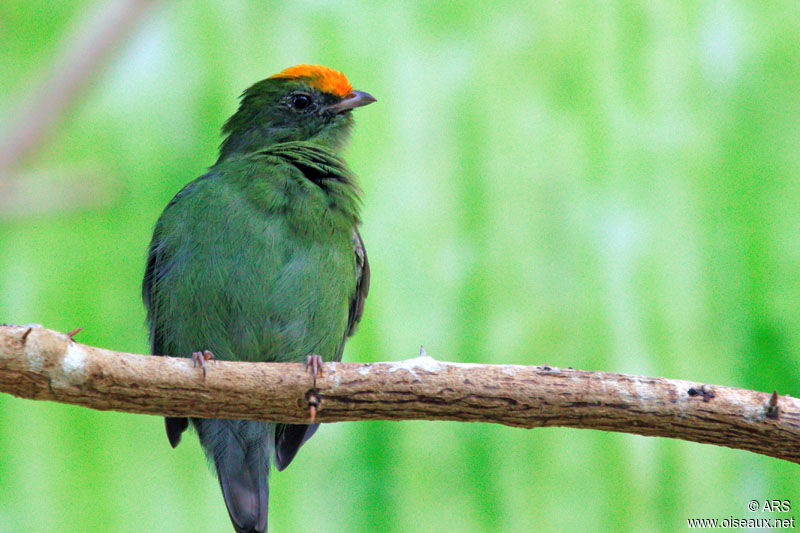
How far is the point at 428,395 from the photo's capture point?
9.24 ft

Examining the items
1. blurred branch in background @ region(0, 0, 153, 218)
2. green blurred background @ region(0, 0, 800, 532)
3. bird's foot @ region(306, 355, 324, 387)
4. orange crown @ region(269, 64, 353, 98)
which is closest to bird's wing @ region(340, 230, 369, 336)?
green blurred background @ region(0, 0, 800, 532)

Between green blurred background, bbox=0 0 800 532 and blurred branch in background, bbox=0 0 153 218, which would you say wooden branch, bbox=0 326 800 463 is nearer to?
blurred branch in background, bbox=0 0 153 218

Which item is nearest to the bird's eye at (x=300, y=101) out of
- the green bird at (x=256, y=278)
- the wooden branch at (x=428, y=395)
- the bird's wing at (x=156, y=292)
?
the green bird at (x=256, y=278)

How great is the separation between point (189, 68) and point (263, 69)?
434 millimetres

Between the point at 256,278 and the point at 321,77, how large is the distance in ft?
4.23

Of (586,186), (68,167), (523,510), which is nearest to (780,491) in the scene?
(523,510)

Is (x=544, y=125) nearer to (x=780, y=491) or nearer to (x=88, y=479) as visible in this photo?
(x=780, y=491)

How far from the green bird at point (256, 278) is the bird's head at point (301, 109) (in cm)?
24

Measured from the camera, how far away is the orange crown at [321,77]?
4.34 meters

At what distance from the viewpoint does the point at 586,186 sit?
15.1ft

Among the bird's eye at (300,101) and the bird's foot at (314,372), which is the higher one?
the bird's eye at (300,101)

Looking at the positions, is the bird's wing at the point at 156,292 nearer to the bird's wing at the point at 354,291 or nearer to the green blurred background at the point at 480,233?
the bird's wing at the point at 354,291

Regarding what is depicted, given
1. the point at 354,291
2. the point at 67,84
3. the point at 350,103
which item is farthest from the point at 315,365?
the point at 350,103

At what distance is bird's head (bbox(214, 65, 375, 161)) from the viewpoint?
4316mm
